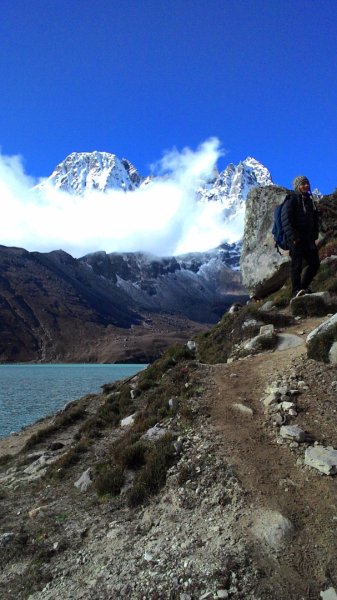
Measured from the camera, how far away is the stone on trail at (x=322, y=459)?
31.1 feet

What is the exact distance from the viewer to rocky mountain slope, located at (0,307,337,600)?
7988 mm

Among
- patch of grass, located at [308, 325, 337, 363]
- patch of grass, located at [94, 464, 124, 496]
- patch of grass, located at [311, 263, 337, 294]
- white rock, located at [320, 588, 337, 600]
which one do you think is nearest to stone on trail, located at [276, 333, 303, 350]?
patch of grass, located at [308, 325, 337, 363]

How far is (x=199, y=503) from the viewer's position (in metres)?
9.98

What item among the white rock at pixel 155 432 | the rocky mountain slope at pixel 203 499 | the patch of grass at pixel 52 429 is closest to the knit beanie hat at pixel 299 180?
the rocky mountain slope at pixel 203 499

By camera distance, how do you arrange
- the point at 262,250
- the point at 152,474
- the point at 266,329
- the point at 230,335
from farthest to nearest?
1. the point at 262,250
2. the point at 230,335
3. the point at 266,329
4. the point at 152,474

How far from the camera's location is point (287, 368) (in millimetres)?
14219

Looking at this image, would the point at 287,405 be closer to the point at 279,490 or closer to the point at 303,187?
the point at 279,490

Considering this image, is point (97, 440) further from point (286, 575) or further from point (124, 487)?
point (286, 575)

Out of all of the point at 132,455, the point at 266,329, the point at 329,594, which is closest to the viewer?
the point at 329,594

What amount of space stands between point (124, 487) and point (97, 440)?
22.8 feet

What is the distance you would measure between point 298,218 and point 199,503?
33.7 feet

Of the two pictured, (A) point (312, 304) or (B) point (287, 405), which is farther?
(A) point (312, 304)

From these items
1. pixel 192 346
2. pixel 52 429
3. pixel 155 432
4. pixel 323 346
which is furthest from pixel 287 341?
pixel 52 429

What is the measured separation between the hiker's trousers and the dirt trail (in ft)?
15.0
